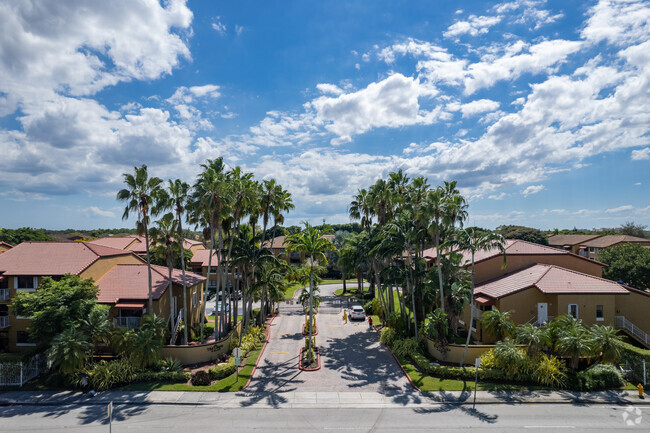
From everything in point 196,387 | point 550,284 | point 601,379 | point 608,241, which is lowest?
point 196,387

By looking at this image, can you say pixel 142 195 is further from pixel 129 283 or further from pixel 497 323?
pixel 497 323

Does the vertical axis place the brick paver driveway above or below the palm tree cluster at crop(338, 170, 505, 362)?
below

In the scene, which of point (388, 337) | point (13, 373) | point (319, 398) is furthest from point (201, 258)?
point (319, 398)

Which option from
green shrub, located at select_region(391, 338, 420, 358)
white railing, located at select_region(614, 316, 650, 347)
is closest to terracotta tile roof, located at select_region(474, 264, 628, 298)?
white railing, located at select_region(614, 316, 650, 347)

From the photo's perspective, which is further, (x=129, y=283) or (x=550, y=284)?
(x=129, y=283)

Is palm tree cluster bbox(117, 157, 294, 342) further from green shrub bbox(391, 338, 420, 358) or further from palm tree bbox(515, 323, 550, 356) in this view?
palm tree bbox(515, 323, 550, 356)

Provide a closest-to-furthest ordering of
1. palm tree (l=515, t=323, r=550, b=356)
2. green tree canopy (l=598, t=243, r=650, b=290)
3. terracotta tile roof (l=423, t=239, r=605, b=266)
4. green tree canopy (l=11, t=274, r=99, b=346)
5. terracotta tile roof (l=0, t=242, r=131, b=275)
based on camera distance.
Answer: green tree canopy (l=11, t=274, r=99, b=346), palm tree (l=515, t=323, r=550, b=356), terracotta tile roof (l=0, t=242, r=131, b=275), terracotta tile roof (l=423, t=239, r=605, b=266), green tree canopy (l=598, t=243, r=650, b=290)

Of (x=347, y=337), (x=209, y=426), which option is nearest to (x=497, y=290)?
(x=347, y=337)
